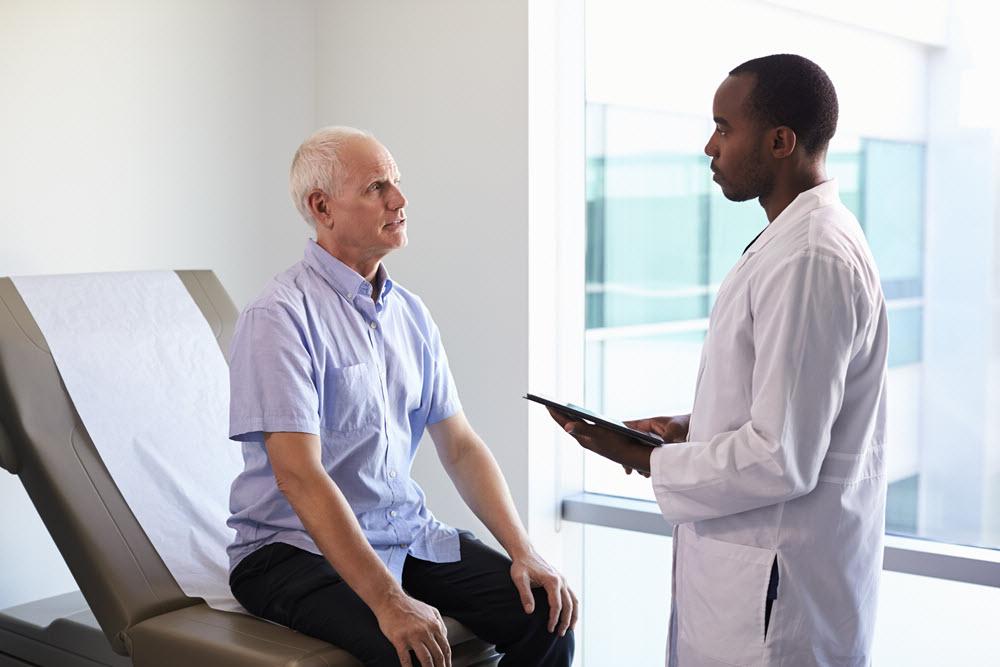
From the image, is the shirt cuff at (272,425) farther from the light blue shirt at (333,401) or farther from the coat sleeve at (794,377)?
the coat sleeve at (794,377)

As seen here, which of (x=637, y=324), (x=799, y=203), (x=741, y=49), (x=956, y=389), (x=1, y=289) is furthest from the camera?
(x=637, y=324)

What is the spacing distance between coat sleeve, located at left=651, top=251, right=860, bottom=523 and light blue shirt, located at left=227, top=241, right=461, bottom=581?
0.70m

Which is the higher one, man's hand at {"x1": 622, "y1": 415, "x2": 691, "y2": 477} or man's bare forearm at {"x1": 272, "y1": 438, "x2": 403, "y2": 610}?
man's hand at {"x1": 622, "y1": 415, "x2": 691, "y2": 477}

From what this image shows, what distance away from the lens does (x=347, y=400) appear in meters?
1.85

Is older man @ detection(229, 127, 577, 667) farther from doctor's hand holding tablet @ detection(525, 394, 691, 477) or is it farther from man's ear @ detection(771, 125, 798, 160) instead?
man's ear @ detection(771, 125, 798, 160)

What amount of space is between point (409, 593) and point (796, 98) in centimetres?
106

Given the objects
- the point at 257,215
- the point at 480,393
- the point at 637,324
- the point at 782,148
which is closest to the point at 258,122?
the point at 257,215

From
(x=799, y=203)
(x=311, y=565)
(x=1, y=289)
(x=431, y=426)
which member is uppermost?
(x=799, y=203)

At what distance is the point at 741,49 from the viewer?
2.51 metres

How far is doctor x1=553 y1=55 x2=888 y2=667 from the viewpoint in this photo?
4.37 ft

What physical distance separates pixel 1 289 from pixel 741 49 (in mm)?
1675

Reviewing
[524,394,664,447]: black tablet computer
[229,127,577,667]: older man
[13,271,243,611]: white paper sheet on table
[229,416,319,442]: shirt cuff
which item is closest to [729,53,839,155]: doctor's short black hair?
[524,394,664,447]: black tablet computer

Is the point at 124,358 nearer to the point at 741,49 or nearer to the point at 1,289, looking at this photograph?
the point at 1,289

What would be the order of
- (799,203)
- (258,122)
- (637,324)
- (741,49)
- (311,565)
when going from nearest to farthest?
(799,203) < (311,565) < (741,49) < (637,324) < (258,122)
